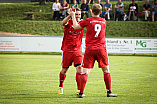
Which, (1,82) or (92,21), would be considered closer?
(92,21)

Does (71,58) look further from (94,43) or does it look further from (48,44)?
(48,44)

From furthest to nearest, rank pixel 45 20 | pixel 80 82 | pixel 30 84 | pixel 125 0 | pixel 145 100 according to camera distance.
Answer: pixel 125 0 → pixel 45 20 → pixel 30 84 → pixel 80 82 → pixel 145 100

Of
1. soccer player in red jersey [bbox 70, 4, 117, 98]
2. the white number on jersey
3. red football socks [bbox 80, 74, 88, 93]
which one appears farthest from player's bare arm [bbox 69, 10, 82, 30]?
red football socks [bbox 80, 74, 88, 93]

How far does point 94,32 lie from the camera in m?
7.48

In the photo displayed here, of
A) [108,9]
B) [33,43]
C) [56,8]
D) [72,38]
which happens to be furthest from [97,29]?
[108,9]

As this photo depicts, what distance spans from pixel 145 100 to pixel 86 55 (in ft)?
5.65

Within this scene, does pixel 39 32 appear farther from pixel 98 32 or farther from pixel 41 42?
pixel 98 32

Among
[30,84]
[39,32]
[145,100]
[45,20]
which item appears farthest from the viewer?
[45,20]

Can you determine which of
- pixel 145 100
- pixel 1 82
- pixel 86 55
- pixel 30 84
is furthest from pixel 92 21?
pixel 1 82

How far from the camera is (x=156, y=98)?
7320 millimetres

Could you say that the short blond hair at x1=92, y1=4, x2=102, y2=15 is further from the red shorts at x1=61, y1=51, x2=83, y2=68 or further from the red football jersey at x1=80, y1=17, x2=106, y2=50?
the red shorts at x1=61, y1=51, x2=83, y2=68

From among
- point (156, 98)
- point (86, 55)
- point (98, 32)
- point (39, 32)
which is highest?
point (98, 32)

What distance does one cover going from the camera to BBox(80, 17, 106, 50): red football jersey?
747 centimetres

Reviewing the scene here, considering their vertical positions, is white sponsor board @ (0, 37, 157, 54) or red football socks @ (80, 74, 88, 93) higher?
red football socks @ (80, 74, 88, 93)
